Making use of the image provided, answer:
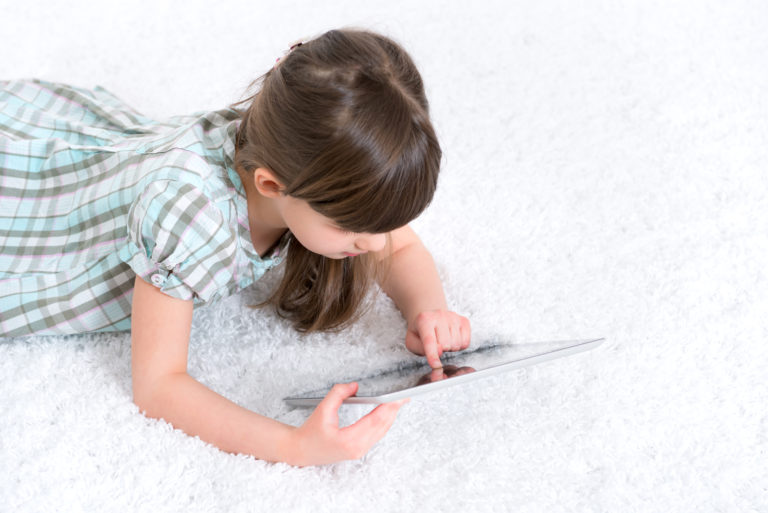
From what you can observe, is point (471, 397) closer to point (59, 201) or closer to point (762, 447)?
point (762, 447)

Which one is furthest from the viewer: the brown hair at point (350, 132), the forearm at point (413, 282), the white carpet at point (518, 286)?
the forearm at point (413, 282)

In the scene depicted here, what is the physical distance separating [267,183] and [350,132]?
0.41 feet

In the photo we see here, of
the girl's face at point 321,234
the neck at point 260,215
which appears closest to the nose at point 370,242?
the girl's face at point 321,234

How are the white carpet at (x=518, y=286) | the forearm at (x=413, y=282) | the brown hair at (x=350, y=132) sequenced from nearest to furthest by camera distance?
the brown hair at (x=350, y=132) < the white carpet at (x=518, y=286) < the forearm at (x=413, y=282)

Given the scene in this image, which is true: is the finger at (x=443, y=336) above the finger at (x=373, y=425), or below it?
above

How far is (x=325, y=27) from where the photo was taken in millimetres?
1402

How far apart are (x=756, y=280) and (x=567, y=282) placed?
0.25 meters

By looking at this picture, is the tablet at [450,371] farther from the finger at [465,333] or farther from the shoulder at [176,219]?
the shoulder at [176,219]

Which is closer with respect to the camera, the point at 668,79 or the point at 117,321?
the point at 117,321

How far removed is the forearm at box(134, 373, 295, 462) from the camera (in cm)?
78

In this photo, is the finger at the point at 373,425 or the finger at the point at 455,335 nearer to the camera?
the finger at the point at 373,425

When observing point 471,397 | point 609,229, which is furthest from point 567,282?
point 471,397

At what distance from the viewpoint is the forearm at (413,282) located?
3.08ft

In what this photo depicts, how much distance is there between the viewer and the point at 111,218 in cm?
88
